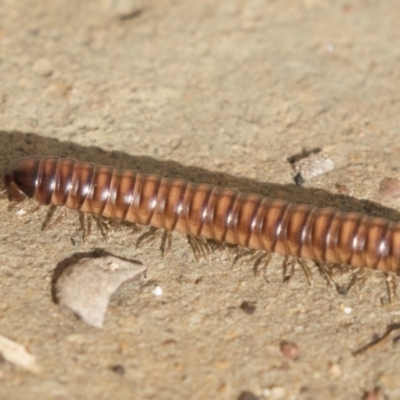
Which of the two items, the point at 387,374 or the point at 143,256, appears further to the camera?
the point at 143,256

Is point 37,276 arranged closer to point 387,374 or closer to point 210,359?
point 210,359

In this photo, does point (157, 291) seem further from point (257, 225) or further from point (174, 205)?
point (257, 225)

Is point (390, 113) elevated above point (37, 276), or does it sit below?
below

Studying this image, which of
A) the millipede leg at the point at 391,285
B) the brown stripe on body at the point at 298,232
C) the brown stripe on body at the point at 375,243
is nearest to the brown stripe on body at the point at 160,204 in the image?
the brown stripe on body at the point at 298,232

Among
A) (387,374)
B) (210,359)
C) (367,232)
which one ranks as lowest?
(387,374)

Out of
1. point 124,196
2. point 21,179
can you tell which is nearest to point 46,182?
point 21,179

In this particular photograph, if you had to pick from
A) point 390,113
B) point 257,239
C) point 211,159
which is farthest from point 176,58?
point 257,239

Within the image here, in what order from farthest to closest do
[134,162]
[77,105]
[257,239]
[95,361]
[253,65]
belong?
[253,65], [77,105], [134,162], [257,239], [95,361]
